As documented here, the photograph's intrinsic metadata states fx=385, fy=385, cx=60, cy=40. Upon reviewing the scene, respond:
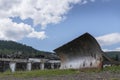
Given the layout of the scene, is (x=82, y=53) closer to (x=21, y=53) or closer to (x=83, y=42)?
(x=83, y=42)

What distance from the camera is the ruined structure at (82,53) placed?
15.9 meters

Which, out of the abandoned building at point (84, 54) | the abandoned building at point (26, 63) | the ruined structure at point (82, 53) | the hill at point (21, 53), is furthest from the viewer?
the hill at point (21, 53)

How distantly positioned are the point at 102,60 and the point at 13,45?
78535 millimetres

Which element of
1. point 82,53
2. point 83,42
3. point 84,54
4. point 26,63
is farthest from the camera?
point 26,63

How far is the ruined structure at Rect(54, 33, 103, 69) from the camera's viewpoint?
627 inches

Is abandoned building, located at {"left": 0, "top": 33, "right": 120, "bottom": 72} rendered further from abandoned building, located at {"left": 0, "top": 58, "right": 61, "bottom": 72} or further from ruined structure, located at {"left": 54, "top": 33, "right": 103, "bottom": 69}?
abandoned building, located at {"left": 0, "top": 58, "right": 61, "bottom": 72}

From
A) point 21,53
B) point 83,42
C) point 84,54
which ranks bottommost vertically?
point 84,54

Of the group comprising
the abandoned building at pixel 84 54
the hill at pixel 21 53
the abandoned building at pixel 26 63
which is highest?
the hill at pixel 21 53

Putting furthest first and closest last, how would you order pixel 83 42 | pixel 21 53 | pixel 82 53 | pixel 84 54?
pixel 21 53
pixel 82 53
pixel 84 54
pixel 83 42

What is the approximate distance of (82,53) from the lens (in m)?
17.3

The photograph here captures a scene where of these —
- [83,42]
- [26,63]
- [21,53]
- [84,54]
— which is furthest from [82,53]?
[21,53]

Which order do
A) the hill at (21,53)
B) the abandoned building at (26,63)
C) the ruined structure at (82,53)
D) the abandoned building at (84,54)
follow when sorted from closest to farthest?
the abandoned building at (84,54), the ruined structure at (82,53), the abandoned building at (26,63), the hill at (21,53)

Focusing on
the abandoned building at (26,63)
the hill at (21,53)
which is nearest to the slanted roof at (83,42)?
the hill at (21,53)

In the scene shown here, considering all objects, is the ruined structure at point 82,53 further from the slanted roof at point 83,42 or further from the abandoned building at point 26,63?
the abandoned building at point 26,63
